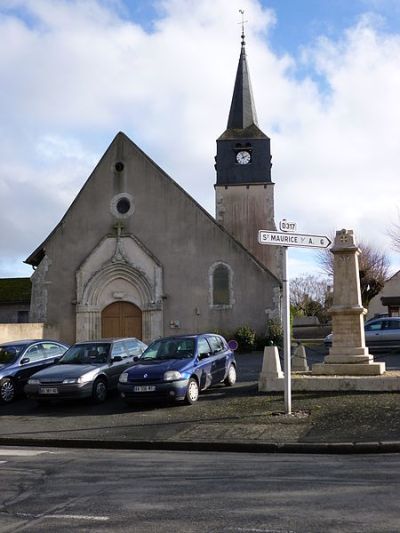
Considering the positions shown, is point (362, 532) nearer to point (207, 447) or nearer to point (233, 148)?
point (207, 447)

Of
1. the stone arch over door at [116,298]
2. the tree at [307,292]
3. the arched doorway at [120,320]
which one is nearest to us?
the stone arch over door at [116,298]

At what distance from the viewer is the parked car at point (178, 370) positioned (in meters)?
12.3

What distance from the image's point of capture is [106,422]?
11.5m

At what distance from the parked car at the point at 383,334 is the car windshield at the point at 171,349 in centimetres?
1154

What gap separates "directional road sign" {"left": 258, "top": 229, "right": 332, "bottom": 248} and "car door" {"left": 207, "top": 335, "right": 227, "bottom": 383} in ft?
14.0

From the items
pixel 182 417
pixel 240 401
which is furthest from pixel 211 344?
pixel 182 417

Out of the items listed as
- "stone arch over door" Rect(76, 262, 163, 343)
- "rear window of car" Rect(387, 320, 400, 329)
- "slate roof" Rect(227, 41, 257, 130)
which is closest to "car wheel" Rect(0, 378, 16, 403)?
"stone arch over door" Rect(76, 262, 163, 343)

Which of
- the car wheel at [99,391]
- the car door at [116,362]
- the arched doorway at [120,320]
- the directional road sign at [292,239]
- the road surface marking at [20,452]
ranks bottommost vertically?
the road surface marking at [20,452]

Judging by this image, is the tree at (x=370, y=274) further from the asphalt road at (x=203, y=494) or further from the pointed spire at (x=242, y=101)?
the asphalt road at (x=203, y=494)

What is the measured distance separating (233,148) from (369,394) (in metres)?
29.7

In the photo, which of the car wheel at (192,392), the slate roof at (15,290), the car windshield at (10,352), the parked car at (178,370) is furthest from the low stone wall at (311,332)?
the car wheel at (192,392)

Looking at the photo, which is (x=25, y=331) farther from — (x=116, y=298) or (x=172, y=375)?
(x=172, y=375)

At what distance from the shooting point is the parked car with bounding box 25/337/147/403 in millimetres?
13180

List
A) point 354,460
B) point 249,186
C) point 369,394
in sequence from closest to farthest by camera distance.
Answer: point 354,460 → point 369,394 → point 249,186
